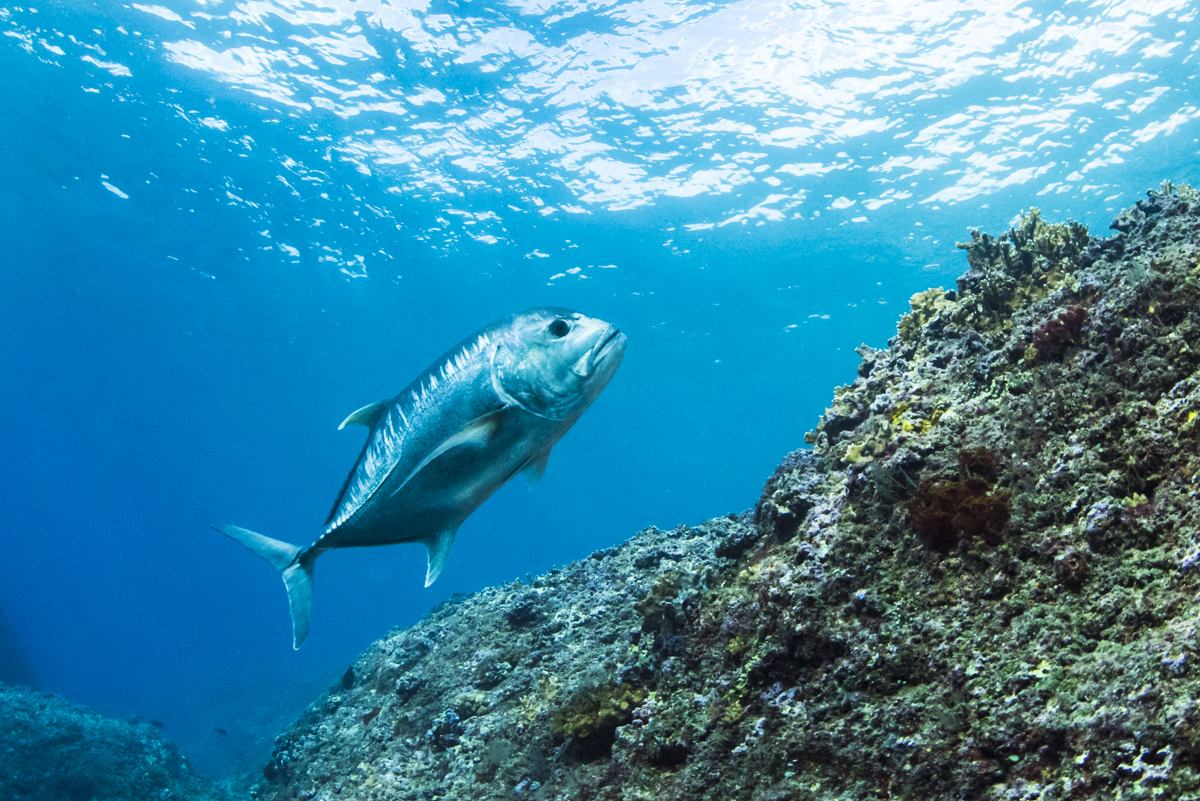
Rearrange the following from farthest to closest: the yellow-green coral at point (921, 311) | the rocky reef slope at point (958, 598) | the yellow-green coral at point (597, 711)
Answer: the yellow-green coral at point (921, 311) < the yellow-green coral at point (597, 711) < the rocky reef slope at point (958, 598)

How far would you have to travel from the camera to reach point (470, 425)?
2.91 meters

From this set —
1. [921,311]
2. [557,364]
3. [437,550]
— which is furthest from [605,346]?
[921,311]

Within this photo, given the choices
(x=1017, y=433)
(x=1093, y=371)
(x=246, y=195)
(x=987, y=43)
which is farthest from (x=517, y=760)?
(x=246, y=195)

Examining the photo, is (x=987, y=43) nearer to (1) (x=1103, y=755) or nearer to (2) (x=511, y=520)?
(1) (x=1103, y=755)

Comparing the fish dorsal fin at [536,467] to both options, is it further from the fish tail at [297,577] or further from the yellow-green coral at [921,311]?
the yellow-green coral at [921,311]

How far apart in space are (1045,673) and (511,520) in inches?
6332

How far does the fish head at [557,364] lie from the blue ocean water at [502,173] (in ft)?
17.8

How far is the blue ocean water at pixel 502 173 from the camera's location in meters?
19.1

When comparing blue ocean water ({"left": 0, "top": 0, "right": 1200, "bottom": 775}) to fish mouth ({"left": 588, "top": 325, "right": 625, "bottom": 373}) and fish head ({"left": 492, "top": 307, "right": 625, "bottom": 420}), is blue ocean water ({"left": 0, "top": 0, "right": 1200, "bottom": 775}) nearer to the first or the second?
fish head ({"left": 492, "top": 307, "right": 625, "bottom": 420})

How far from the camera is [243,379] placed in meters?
58.3

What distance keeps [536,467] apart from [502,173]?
2560cm

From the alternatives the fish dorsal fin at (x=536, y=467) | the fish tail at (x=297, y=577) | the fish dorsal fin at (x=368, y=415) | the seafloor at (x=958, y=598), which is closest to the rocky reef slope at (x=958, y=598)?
the seafloor at (x=958, y=598)

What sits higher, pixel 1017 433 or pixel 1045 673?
pixel 1017 433

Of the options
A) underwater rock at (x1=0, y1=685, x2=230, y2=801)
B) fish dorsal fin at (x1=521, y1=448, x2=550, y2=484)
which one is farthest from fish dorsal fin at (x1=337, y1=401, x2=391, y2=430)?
underwater rock at (x1=0, y1=685, x2=230, y2=801)
